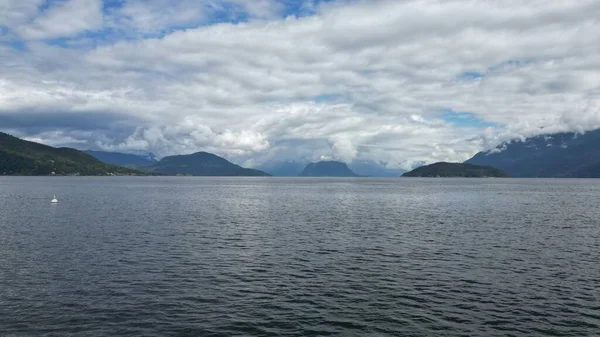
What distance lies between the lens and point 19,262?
57812 millimetres

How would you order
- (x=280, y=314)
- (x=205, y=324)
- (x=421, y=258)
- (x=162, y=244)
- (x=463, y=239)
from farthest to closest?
(x=463, y=239), (x=162, y=244), (x=421, y=258), (x=280, y=314), (x=205, y=324)

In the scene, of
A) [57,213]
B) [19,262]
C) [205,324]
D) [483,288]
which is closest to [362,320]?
[205,324]

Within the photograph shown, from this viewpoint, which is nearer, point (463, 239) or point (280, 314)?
point (280, 314)

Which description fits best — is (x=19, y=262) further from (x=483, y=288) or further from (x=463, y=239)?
(x=463, y=239)

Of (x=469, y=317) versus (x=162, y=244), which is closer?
(x=469, y=317)

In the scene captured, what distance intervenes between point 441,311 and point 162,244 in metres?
51.5

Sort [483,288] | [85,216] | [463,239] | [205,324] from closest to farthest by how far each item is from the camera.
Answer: [205,324] < [483,288] < [463,239] < [85,216]

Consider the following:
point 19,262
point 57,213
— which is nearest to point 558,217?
point 19,262

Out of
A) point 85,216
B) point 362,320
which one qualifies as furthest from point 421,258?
point 85,216

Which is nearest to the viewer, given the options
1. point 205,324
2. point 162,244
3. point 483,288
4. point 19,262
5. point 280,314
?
point 205,324

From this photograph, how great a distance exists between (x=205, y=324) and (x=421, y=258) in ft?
126

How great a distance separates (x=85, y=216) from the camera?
382 feet

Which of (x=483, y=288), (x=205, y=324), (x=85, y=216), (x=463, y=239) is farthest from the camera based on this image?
(x=85, y=216)

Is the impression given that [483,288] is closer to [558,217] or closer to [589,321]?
[589,321]
